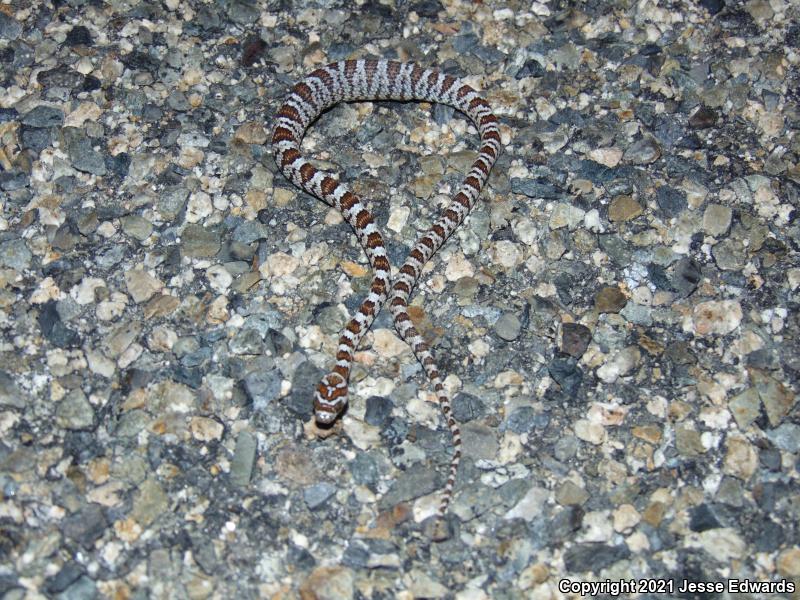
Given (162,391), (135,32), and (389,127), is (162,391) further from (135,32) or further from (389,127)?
(135,32)

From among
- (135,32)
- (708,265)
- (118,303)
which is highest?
(135,32)

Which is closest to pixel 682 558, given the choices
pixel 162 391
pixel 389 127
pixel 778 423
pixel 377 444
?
pixel 778 423

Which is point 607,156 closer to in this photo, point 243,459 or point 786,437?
point 786,437

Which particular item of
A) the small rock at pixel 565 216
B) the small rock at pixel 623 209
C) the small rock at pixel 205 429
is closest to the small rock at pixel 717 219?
the small rock at pixel 623 209

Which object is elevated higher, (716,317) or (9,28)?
(9,28)

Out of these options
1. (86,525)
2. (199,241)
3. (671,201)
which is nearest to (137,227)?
(199,241)

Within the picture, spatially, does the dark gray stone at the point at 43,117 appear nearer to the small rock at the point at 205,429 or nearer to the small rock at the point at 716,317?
the small rock at the point at 205,429
